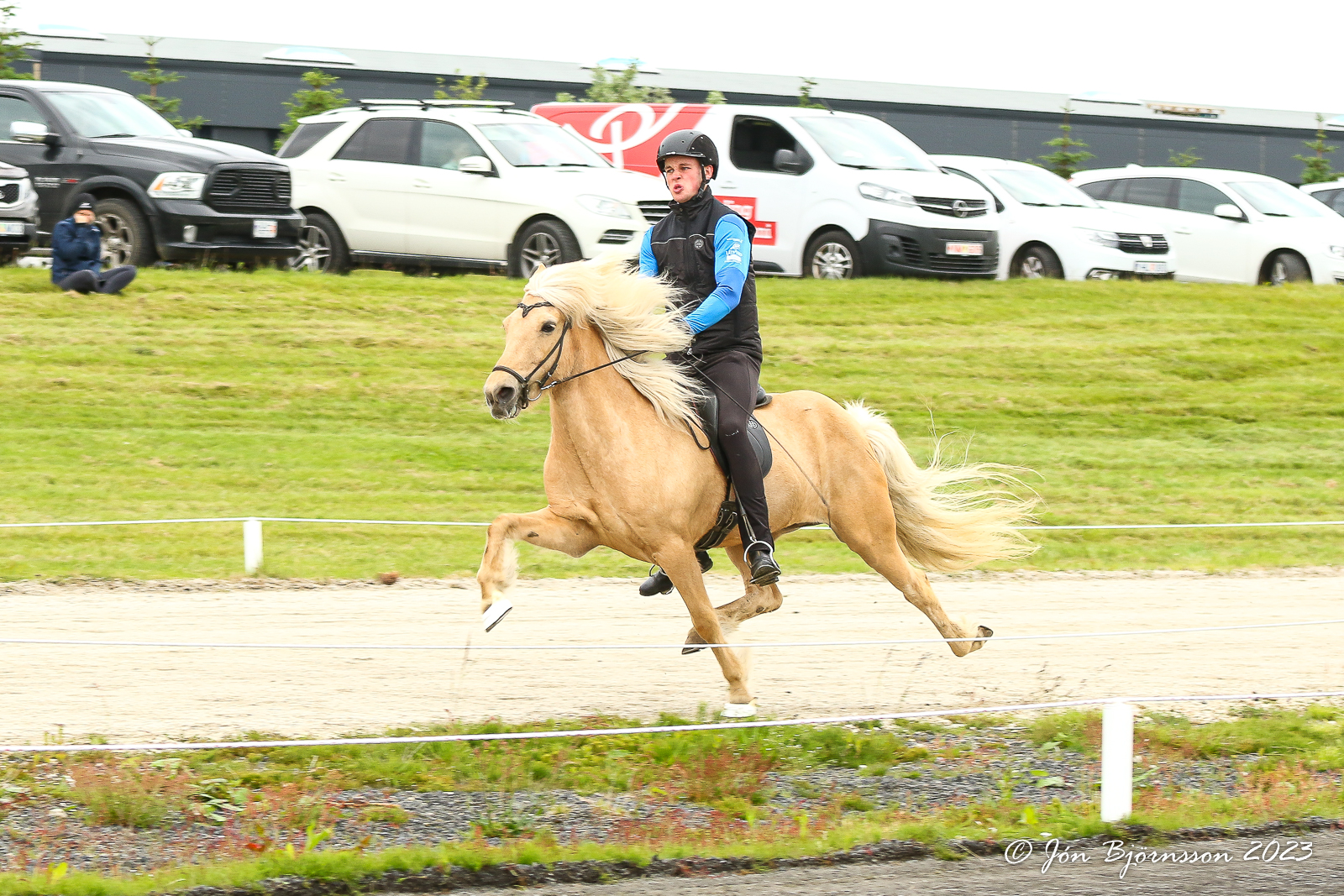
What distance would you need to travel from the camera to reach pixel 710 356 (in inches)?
306

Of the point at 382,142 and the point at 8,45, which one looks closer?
the point at 382,142

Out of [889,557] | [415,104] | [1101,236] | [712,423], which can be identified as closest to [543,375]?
[712,423]

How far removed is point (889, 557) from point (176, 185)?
37.3 feet

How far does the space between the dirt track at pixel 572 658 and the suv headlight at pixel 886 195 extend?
Result: 8.81 m

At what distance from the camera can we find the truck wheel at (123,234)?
1686cm

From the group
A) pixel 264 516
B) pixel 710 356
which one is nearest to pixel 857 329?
pixel 264 516

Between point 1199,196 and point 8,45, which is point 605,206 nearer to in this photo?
point 1199,196

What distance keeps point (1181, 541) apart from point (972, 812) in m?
7.09

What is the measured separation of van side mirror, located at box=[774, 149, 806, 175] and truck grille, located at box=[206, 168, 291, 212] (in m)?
6.03

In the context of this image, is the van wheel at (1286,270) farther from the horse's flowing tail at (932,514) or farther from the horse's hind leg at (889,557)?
the horse's hind leg at (889,557)

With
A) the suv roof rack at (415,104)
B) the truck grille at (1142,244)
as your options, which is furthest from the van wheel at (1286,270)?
the suv roof rack at (415,104)

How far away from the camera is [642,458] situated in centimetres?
716

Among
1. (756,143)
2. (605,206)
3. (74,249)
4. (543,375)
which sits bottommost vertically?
(74,249)

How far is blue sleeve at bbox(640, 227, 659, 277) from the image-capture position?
309 inches
